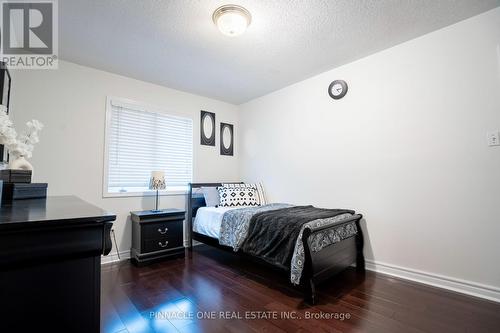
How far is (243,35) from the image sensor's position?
7.54ft

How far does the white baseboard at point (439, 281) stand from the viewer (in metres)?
1.96

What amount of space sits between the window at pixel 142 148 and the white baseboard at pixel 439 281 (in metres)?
2.88

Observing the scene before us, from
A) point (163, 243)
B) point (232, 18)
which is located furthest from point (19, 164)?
point (232, 18)

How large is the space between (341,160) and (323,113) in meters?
0.70

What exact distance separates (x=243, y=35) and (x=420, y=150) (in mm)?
2111

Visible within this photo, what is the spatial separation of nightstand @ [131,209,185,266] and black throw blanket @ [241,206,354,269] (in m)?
1.06

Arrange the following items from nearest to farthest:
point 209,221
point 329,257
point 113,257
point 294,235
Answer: point 294,235 → point 329,257 → point 113,257 → point 209,221

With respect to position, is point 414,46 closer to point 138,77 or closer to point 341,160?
point 341,160

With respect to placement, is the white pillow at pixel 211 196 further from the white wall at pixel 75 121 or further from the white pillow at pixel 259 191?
the white wall at pixel 75 121

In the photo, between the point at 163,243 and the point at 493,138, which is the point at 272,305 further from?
the point at 493,138

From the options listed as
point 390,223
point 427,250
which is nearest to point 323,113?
point 390,223

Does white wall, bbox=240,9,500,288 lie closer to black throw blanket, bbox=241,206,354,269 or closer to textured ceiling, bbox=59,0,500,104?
textured ceiling, bbox=59,0,500,104

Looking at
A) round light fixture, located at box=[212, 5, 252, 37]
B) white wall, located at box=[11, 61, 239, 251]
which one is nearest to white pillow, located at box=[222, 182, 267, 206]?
white wall, located at box=[11, 61, 239, 251]

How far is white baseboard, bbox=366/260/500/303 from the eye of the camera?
1.96m
